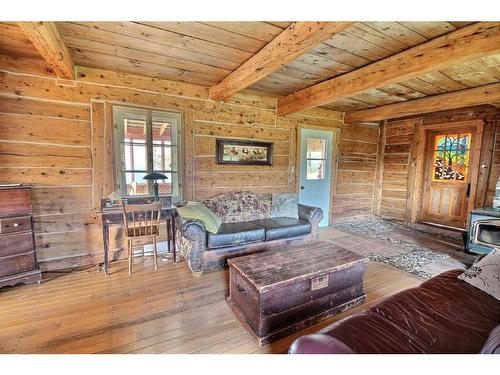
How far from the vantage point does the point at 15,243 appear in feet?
7.89

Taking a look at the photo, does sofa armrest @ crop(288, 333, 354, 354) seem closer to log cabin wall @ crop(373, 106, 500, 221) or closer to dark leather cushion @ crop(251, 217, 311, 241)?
dark leather cushion @ crop(251, 217, 311, 241)

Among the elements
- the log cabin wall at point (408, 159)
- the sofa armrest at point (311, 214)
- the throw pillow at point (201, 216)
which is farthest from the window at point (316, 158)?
the throw pillow at point (201, 216)

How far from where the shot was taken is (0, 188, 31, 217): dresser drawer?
7.61 ft

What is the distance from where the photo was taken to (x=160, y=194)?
3.53 meters

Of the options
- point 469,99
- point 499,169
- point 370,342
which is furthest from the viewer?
point 499,169

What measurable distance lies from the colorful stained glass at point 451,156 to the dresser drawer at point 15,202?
6.70 m

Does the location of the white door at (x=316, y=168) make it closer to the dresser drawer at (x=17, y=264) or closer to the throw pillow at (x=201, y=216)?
the throw pillow at (x=201, y=216)

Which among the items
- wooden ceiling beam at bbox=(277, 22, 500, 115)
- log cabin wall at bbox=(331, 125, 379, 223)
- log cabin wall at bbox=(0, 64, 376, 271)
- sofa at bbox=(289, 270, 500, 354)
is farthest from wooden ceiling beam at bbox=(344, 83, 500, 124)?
sofa at bbox=(289, 270, 500, 354)

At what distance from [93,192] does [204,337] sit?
238 centimetres

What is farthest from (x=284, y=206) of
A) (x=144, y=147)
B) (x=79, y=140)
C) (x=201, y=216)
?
(x=79, y=140)

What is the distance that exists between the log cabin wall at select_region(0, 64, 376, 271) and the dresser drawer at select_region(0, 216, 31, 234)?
0.42 m
